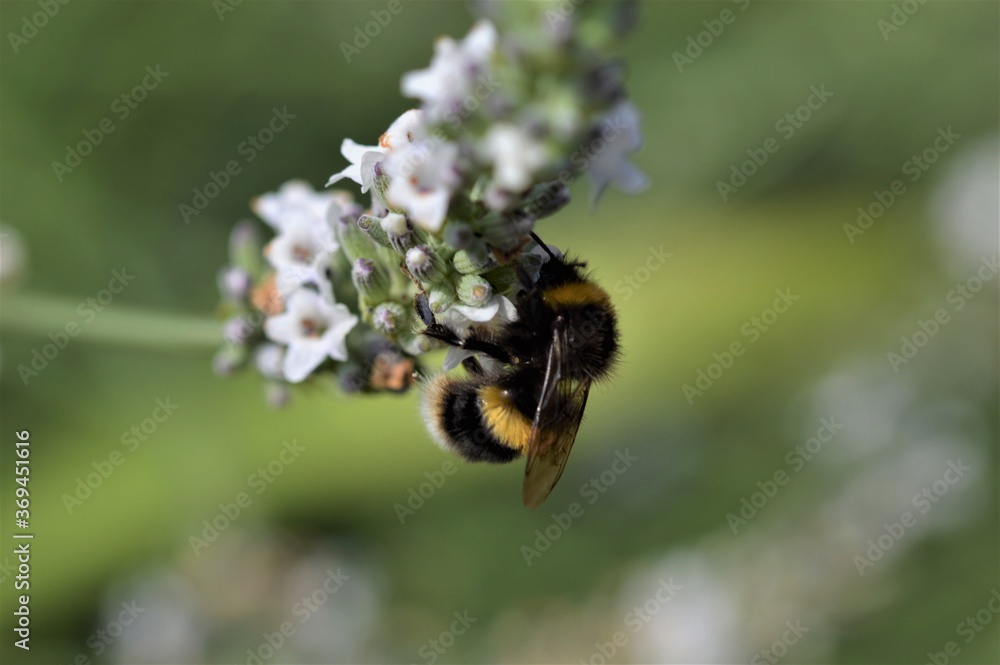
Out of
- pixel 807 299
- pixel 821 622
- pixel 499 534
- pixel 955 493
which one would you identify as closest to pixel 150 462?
pixel 499 534

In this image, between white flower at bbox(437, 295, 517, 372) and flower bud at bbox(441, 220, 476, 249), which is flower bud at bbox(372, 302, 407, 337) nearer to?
white flower at bbox(437, 295, 517, 372)

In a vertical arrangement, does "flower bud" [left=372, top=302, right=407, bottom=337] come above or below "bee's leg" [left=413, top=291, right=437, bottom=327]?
above

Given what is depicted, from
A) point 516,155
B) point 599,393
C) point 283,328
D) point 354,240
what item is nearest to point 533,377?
point 354,240

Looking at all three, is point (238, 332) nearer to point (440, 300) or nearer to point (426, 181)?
point (440, 300)

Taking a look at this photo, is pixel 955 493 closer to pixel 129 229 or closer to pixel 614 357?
pixel 614 357

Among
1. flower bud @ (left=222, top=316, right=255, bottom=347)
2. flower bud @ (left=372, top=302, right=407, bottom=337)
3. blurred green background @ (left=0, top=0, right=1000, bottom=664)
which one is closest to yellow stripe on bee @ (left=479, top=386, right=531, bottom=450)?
flower bud @ (left=372, top=302, right=407, bottom=337)

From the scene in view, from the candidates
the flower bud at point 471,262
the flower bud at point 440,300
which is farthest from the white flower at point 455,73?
the flower bud at point 440,300

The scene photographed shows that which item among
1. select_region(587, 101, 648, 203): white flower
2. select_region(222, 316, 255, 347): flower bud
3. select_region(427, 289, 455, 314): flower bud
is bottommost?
select_region(587, 101, 648, 203): white flower
